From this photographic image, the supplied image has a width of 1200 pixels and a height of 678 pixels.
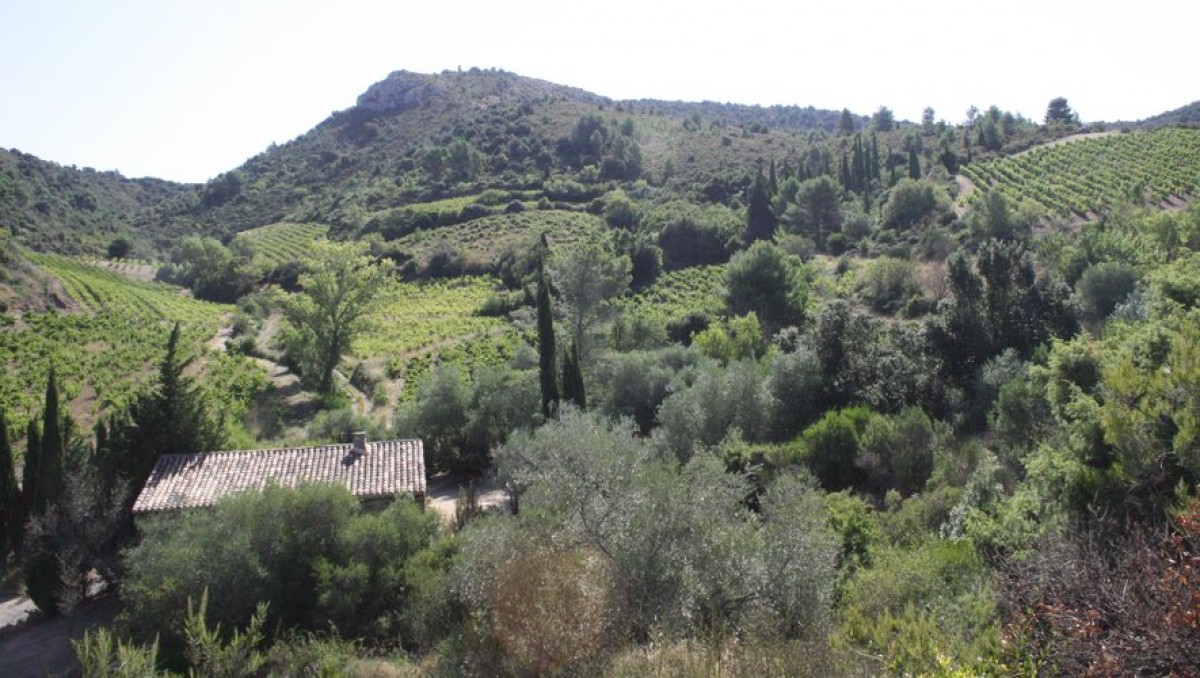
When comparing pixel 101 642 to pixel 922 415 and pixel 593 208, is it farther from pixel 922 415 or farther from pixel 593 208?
pixel 593 208

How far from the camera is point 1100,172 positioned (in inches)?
2645

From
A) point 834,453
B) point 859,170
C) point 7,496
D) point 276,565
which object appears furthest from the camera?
point 859,170

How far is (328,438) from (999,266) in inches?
1059

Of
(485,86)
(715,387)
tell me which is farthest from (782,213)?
(485,86)

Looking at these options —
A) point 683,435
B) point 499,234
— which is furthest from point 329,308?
point 499,234

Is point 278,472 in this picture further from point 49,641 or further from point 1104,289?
point 1104,289

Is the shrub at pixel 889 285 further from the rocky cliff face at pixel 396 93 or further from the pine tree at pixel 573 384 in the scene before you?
the rocky cliff face at pixel 396 93

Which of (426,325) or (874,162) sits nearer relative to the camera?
(426,325)

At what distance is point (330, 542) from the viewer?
16.2 metres

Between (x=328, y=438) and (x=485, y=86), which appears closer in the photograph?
(x=328, y=438)

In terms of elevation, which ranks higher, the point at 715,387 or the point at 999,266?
the point at 999,266

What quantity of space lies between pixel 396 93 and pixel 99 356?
126285mm

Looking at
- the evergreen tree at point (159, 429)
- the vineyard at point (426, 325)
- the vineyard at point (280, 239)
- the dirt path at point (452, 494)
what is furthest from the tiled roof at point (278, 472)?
the vineyard at point (280, 239)

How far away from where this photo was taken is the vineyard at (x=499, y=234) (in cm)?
7162
